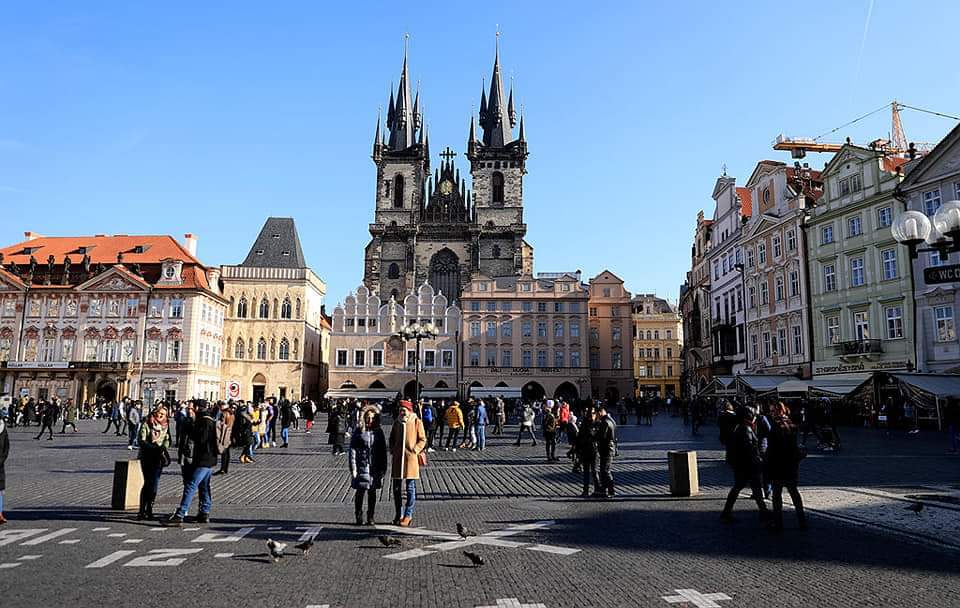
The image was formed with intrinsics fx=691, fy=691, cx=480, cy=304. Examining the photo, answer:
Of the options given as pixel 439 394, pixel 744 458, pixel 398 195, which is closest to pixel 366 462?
pixel 744 458

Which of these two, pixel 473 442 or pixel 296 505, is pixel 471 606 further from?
pixel 473 442

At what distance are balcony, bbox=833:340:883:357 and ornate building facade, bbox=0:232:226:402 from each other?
4786 centimetres

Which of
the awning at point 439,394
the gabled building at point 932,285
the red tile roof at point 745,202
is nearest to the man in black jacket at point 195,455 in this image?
the gabled building at point 932,285

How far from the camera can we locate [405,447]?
947 centimetres

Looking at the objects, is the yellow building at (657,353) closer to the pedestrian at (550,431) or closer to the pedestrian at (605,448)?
the pedestrian at (550,431)

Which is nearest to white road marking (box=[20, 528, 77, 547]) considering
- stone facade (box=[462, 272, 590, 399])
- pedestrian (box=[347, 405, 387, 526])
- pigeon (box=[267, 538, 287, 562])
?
pigeon (box=[267, 538, 287, 562])

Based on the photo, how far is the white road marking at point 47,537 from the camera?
830 cm

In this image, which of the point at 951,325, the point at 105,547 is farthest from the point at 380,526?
the point at 951,325

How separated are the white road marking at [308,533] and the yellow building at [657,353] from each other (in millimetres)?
87594

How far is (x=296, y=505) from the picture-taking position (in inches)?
451

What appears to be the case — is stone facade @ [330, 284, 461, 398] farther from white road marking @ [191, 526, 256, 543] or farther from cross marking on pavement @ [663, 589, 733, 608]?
cross marking on pavement @ [663, 589, 733, 608]

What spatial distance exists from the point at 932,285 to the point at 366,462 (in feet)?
97.2

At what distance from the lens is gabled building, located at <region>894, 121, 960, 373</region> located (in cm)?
2886

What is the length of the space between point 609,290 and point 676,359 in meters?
30.2
